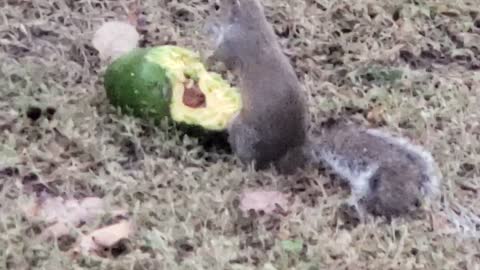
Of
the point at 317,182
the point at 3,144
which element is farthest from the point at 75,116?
the point at 317,182

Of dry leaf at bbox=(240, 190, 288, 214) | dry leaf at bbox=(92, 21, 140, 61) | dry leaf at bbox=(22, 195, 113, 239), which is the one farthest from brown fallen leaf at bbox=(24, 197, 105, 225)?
dry leaf at bbox=(92, 21, 140, 61)

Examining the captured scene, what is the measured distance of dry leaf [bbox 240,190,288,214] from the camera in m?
3.32

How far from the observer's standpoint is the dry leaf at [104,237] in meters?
3.09

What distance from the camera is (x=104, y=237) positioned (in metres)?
3.12

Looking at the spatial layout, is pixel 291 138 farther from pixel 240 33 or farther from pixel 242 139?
pixel 240 33

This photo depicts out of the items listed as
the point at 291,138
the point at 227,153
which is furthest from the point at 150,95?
the point at 291,138

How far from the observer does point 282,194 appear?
3422 millimetres

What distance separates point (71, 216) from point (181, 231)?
0.34 m

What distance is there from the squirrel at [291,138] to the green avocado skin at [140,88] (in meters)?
0.21

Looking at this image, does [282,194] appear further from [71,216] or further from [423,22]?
[423,22]

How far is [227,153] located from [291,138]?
0.84ft

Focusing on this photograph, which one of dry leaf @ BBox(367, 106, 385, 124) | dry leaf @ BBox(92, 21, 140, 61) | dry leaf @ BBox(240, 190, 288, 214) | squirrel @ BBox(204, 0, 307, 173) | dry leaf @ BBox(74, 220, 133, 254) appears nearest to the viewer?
dry leaf @ BBox(74, 220, 133, 254)

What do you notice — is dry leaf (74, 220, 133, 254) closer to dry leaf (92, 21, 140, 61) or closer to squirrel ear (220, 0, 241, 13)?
squirrel ear (220, 0, 241, 13)

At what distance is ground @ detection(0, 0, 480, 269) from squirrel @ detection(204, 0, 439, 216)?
64mm
